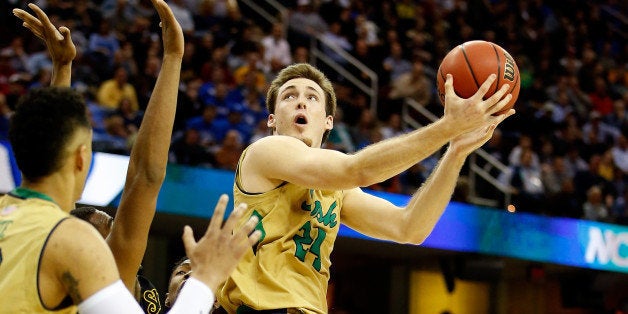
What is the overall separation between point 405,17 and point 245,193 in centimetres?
1068

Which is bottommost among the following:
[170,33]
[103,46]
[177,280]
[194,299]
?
[177,280]

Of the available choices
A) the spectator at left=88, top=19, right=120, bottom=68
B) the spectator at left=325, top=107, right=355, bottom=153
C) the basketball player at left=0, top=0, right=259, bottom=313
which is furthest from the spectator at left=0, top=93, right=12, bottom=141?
the basketball player at left=0, top=0, right=259, bottom=313

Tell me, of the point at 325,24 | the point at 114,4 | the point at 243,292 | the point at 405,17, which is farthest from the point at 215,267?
the point at 405,17

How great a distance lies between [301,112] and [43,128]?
5.69 feet

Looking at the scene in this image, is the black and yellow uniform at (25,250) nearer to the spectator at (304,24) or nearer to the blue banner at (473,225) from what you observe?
the blue banner at (473,225)

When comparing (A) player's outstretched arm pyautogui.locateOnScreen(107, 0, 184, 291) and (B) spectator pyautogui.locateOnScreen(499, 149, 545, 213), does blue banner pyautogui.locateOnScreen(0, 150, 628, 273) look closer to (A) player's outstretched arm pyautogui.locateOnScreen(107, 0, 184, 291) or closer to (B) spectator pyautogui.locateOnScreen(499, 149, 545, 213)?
(B) spectator pyautogui.locateOnScreen(499, 149, 545, 213)

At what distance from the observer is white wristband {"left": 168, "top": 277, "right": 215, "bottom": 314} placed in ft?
7.93

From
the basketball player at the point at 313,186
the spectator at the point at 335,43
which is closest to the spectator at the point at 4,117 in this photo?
the basketball player at the point at 313,186

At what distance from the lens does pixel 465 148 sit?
3775 millimetres

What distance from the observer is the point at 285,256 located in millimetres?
3582

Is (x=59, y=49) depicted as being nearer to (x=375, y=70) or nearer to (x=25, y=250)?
(x=25, y=250)

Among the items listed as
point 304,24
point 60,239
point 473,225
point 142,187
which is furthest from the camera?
point 304,24

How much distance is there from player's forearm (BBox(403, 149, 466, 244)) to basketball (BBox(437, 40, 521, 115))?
29 cm

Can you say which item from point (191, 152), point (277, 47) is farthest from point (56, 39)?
point (277, 47)
